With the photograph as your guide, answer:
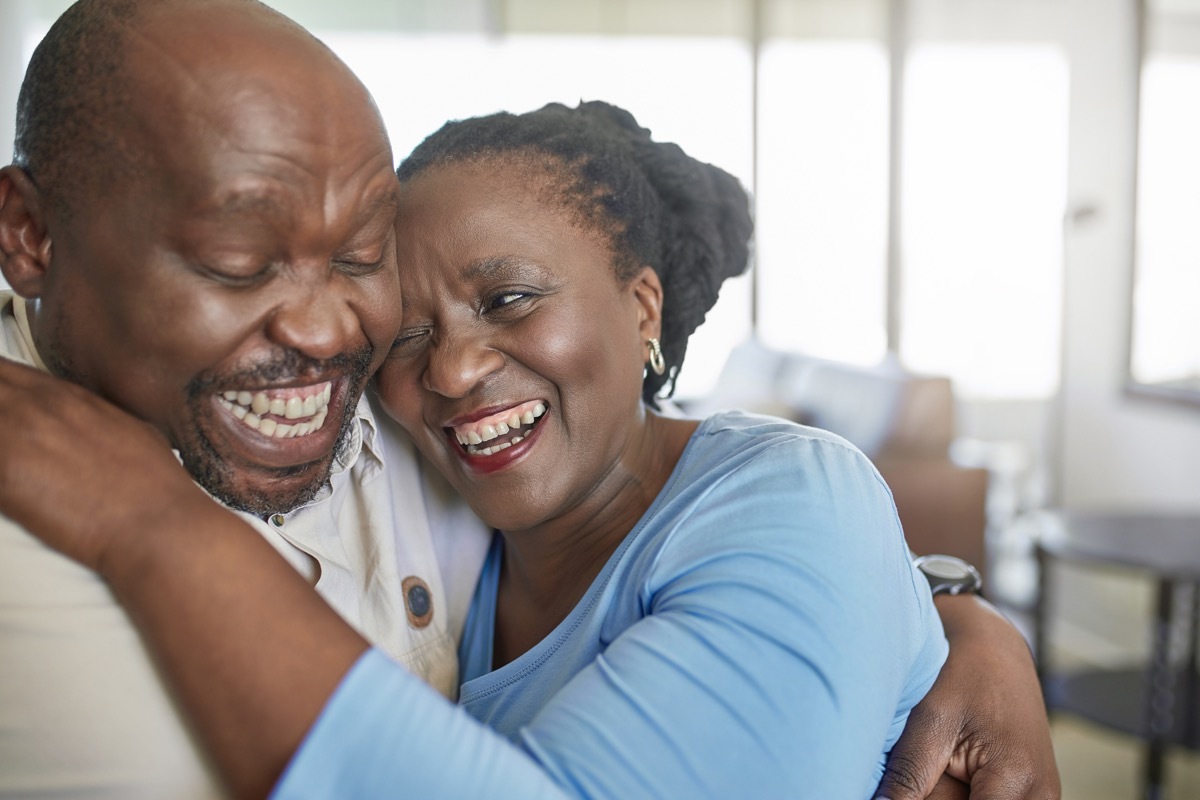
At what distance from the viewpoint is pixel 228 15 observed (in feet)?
2.91

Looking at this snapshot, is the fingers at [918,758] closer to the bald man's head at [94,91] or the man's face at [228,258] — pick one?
the man's face at [228,258]

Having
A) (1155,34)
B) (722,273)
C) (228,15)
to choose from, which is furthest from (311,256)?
(1155,34)

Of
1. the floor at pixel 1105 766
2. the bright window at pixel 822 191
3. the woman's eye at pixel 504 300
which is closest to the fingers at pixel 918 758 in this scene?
the woman's eye at pixel 504 300

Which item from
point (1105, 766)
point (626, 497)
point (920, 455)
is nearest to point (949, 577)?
point (626, 497)

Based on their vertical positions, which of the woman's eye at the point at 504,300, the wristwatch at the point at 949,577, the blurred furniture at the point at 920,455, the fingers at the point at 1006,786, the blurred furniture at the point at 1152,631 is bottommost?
the blurred furniture at the point at 1152,631

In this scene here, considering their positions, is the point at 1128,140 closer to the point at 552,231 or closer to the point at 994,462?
the point at 994,462

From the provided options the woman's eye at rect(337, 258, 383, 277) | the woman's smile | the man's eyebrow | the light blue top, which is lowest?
→ the light blue top

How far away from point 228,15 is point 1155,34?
15.5ft

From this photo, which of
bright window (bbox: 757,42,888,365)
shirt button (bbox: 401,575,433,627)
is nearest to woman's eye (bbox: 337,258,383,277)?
shirt button (bbox: 401,575,433,627)

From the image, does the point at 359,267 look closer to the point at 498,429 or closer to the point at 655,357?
the point at 498,429

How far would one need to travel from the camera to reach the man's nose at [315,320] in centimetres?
90

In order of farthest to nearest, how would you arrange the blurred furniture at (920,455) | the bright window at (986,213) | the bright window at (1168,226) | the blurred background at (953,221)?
the bright window at (986,213) → the bright window at (1168,226) → the blurred background at (953,221) → the blurred furniture at (920,455)

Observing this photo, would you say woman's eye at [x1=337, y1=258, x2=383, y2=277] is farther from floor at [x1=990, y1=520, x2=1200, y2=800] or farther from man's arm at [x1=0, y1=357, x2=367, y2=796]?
floor at [x1=990, y1=520, x2=1200, y2=800]

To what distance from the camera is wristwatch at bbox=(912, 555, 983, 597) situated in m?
1.36
